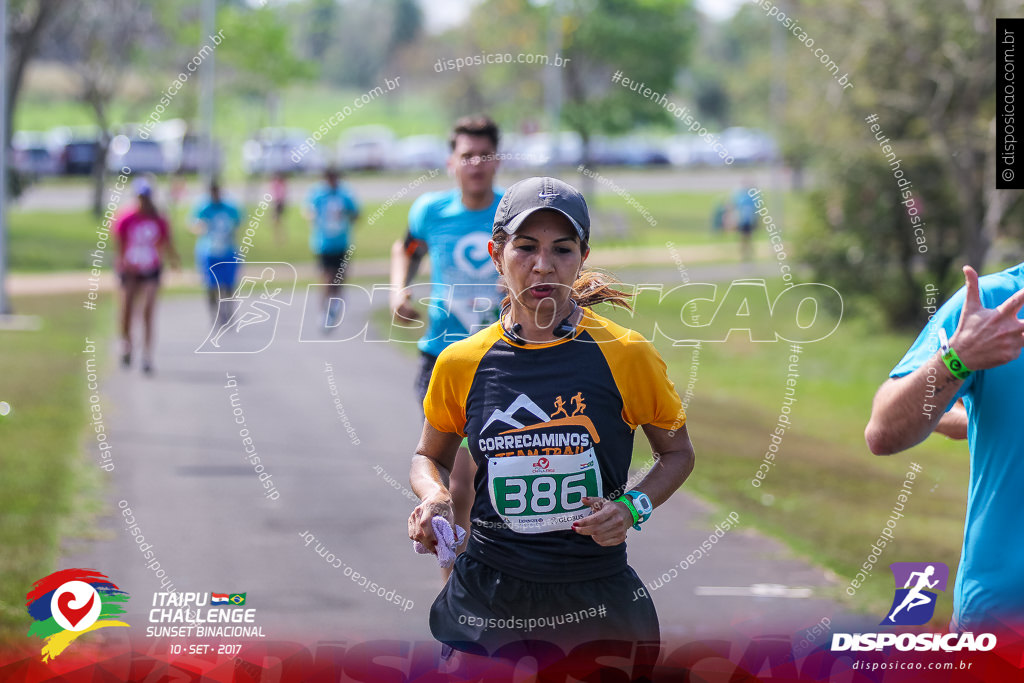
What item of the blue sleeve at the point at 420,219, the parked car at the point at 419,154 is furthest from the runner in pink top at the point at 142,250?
the parked car at the point at 419,154

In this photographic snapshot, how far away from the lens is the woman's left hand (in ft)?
10.9

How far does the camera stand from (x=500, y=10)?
17.5m

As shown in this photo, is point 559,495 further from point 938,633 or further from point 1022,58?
point 1022,58

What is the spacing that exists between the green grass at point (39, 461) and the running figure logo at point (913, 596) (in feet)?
11.1

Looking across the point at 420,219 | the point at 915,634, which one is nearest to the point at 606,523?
the point at 915,634

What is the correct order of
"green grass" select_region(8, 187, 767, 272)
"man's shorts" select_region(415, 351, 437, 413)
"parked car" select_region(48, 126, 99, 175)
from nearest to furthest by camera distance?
"man's shorts" select_region(415, 351, 437, 413)
"green grass" select_region(8, 187, 767, 272)
"parked car" select_region(48, 126, 99, 175)

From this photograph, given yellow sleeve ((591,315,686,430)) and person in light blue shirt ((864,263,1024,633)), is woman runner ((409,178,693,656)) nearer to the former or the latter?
yellow sleeve ((591,315,686,430))

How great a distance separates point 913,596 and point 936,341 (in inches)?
55.6

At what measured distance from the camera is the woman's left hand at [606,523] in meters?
3.33

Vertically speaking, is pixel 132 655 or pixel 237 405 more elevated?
pixel 237 405

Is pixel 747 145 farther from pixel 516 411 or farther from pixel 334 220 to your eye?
pixel 516 411

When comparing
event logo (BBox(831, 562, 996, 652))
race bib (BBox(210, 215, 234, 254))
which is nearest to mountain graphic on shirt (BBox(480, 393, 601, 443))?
event logo (BBox(831, 562, 996, 652))

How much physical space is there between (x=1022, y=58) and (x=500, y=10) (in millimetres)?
13330

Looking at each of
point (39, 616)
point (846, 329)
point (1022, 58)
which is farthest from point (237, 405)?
point (846, 329)
